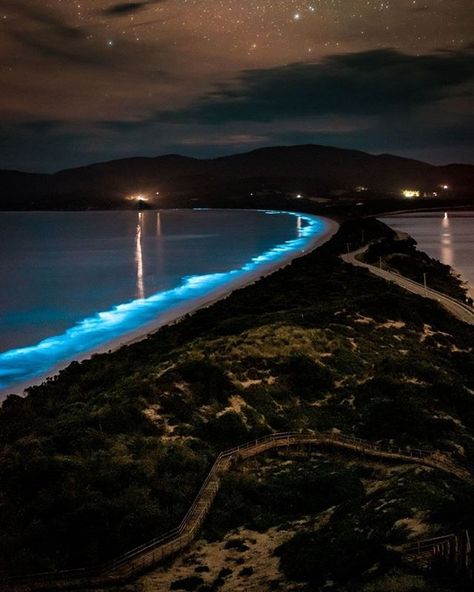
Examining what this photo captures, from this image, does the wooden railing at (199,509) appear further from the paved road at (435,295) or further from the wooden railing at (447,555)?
the paved road at (435,295)

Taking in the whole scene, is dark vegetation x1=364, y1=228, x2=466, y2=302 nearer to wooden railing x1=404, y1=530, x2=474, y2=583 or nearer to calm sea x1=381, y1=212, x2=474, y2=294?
calm sea x1=381, y1=212, x2=474, y2=294

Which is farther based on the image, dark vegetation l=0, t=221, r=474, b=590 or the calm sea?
the calm sea

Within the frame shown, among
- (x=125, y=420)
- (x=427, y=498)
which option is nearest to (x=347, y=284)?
(x=125, y=420)

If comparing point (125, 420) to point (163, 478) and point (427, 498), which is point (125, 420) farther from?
point (427, 498)

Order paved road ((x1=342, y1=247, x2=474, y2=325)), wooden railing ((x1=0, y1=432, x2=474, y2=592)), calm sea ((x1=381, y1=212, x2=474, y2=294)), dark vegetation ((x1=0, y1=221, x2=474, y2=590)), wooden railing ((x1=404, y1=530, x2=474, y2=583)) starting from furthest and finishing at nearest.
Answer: calm sea ((x1=381, y1=212, x2=474, y2=294)), paved road ((x1=342, y1=247, x2=474, y2=325)), dark vegetation ((x1=0, y1=221, x2=474, y2=590)), wooden railing ((x1=0, y1=432, x2=474, y2=592)), wooden railing ((x1=404, y1=530, x2=474, y2=583))

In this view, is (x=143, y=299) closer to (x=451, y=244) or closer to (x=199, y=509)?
(x=199, y=509)

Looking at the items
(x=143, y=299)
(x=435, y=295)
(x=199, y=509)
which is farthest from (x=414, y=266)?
(x=199, y=509)

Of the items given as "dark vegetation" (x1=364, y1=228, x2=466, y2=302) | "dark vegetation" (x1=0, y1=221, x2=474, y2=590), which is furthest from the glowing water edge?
"dark vegetation" (x1=364, y1=228, x2=466, y2=302)
